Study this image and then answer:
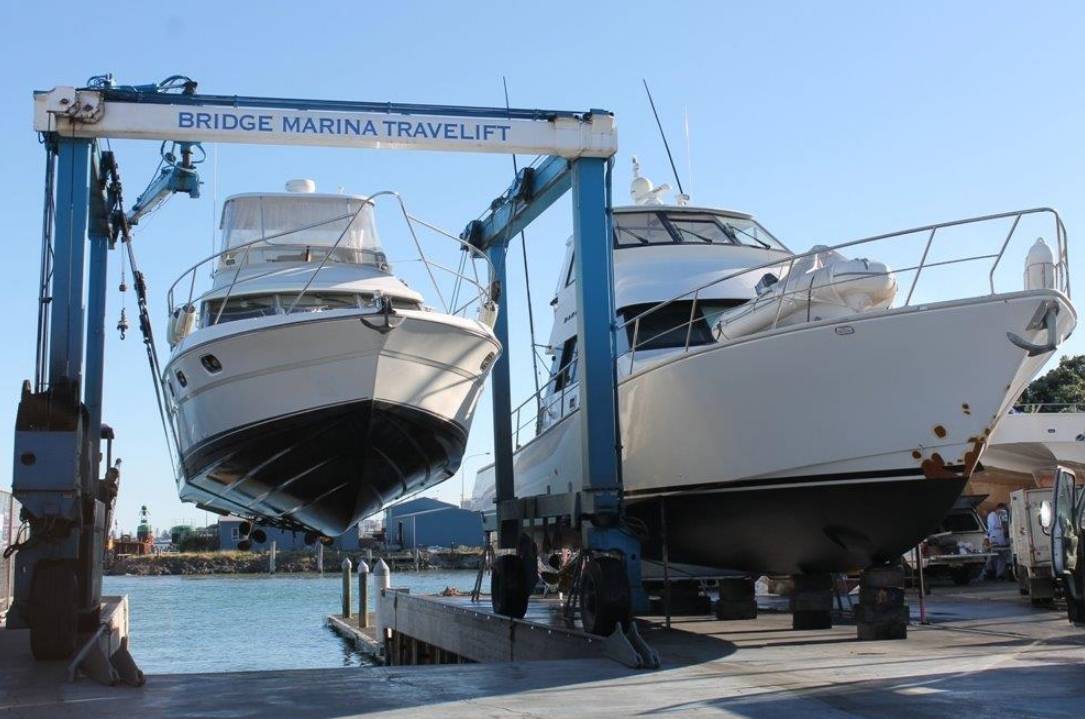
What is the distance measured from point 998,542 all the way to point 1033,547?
300 inches

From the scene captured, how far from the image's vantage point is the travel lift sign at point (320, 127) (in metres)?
9.94

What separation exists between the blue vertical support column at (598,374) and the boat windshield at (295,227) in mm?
3644

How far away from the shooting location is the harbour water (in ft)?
79.9

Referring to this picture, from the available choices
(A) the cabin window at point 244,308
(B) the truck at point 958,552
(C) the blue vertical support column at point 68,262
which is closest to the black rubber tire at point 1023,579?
(B) the truck at point 958,552

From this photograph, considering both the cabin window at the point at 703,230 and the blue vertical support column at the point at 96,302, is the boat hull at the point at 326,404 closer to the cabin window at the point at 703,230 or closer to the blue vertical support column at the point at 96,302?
the blue vertical support column at the point at 96,302

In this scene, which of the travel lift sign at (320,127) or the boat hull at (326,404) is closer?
the travel lift sign at (320,127)

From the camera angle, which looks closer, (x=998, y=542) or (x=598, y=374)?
(x=598, y=374)

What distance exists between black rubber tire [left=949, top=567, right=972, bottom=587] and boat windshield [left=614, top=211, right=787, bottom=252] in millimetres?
8113

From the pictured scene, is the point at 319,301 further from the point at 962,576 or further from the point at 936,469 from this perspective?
the point at 962,576

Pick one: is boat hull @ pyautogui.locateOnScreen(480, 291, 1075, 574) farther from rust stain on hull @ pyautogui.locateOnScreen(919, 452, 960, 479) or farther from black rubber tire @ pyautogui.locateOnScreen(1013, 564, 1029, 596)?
black rubber tire @ pyautogui.locateOnScreen(1013, 564, 1029, 596)

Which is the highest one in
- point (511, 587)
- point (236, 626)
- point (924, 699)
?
point (511, 587)

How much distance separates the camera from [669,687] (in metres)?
7.25

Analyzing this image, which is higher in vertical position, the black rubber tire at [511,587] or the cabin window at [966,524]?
the cabin window at [966,524]

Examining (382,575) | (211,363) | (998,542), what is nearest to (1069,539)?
(211,363)
